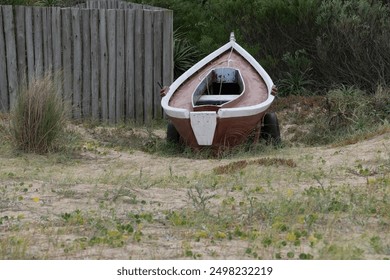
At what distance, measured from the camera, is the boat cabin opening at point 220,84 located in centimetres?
1262

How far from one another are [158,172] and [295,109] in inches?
201

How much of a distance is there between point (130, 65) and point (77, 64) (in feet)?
2.63

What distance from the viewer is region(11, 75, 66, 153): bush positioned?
10969 mm

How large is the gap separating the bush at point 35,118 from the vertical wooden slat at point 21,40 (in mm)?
2771

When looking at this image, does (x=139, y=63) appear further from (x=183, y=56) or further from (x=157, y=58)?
(x=183, y=56)

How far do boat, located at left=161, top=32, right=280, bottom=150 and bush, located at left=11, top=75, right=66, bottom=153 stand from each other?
164 centimetres

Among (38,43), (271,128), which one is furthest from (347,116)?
(38,43)

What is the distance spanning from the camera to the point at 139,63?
1396 cm

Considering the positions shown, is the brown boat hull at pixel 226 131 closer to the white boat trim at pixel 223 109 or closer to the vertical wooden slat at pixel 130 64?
the white boat trim at pixel 223 109

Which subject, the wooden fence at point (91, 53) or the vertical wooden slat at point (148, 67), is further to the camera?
the vertical wooden slat at point (148, 67)

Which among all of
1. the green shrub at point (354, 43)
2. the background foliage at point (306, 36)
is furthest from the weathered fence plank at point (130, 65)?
the green shrub at point (354, 43)

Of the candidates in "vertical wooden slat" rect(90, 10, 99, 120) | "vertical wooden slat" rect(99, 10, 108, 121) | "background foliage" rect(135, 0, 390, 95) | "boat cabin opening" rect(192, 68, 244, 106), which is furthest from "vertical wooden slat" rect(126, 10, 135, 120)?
"background foliage" rect(135, 0, 390, 95)

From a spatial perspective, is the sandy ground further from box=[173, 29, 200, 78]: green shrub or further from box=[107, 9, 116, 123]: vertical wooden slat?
box=[173, 29, 200, 78]: green shrub
